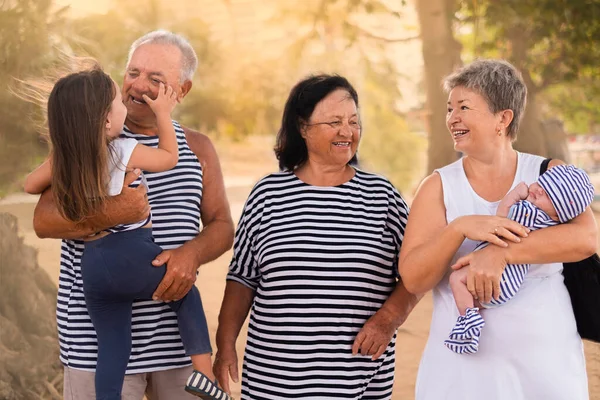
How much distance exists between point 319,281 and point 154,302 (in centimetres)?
52

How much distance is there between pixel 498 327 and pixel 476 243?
0.75 feet

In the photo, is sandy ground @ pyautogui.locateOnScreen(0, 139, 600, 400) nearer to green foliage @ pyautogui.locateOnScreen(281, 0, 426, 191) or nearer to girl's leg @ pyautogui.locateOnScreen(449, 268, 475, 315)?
green foliage @ pyautogui.locateOnScreen(281, 0, 426, 191)

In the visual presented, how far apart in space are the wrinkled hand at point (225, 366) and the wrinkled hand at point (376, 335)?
0.41 meters

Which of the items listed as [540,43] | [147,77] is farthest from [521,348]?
[540,43]

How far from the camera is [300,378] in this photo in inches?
→ 96.1

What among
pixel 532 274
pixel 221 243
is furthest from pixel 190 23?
pixel 532 274

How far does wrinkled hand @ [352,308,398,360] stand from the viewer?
95.5 inches

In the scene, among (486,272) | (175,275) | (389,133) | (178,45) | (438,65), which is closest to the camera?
(486,272)

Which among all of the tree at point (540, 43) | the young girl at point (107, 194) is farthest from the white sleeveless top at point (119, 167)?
the tree at point (540, 43)

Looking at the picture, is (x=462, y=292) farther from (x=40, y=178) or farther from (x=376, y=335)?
(x=40, y=178)

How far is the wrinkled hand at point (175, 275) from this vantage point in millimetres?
2404

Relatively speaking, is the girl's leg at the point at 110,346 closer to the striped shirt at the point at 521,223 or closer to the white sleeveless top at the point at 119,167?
the white sleeveless top at the point at 119,167

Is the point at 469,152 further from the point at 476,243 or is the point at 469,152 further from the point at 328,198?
the point at 328,198

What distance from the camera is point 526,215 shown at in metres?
2.11
